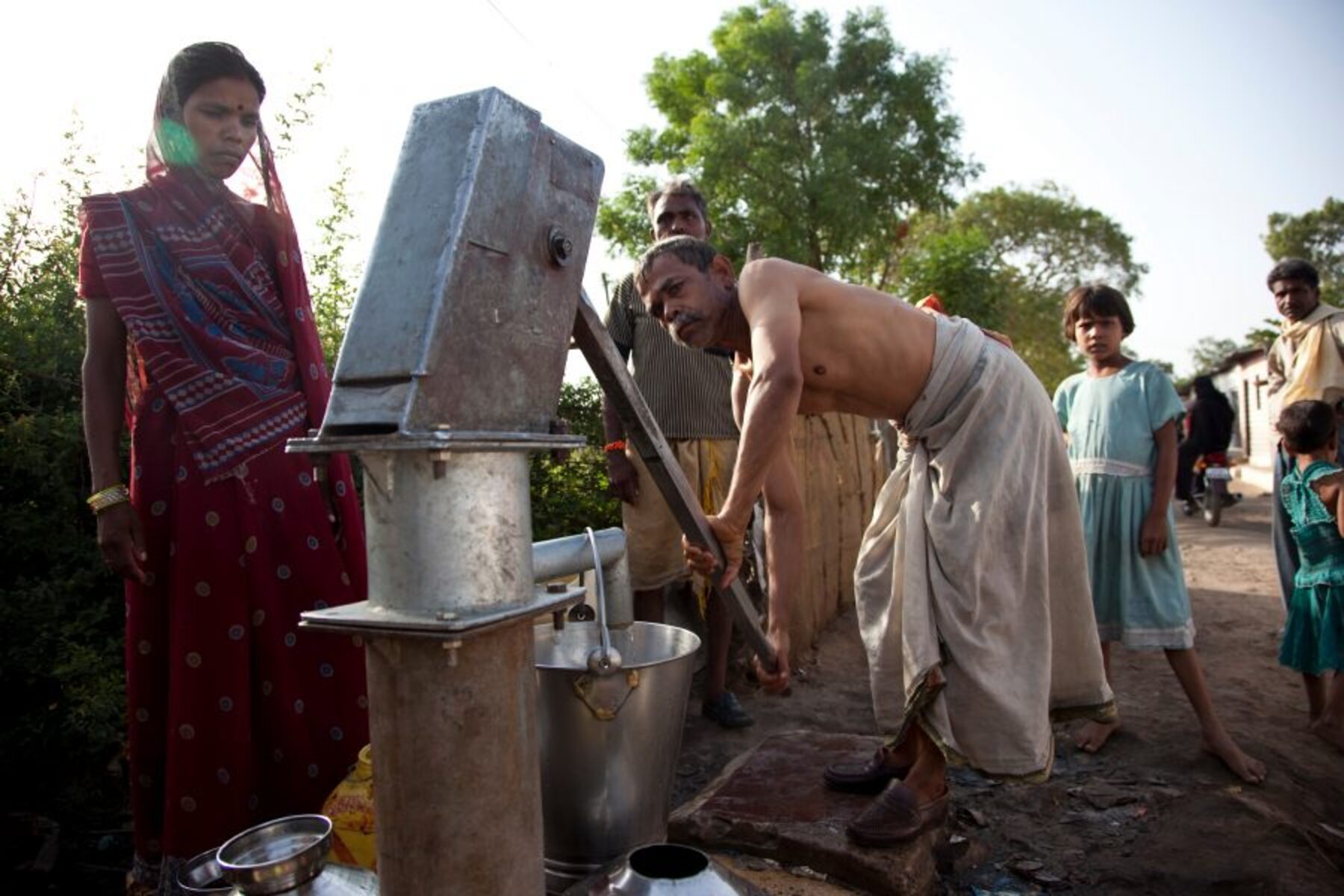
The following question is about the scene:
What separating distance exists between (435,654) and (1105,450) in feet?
11.5

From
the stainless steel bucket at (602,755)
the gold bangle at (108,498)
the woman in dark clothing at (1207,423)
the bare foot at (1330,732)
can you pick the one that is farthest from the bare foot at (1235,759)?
the woman in dark clothing at (1207,423)

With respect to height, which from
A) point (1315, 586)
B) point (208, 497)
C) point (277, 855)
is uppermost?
point (208, 497)

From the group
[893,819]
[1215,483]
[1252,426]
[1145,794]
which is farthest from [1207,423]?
[1252,426]

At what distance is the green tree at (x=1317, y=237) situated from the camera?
1313 inches

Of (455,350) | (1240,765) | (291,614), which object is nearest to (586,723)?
(291,614)

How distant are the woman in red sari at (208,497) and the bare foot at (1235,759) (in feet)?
9.91

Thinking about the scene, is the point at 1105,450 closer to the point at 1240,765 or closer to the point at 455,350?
the point at 1240,765

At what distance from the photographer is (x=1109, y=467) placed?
12.4ft

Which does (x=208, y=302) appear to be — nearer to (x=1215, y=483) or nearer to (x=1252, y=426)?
(x=1215, y=483)

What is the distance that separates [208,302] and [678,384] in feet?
6.75

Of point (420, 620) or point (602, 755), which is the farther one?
point (602, 755)

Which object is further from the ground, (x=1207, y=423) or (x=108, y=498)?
(x=1207, y=423)

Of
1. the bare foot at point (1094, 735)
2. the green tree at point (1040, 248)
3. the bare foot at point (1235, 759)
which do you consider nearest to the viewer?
the bare foot at point (1235, 759)

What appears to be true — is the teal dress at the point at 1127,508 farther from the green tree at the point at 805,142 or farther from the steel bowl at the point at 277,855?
the green tree at the point at 805,142
